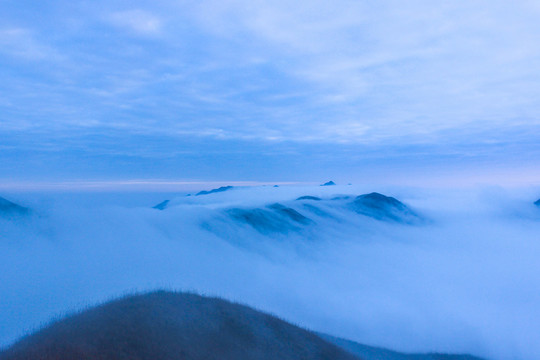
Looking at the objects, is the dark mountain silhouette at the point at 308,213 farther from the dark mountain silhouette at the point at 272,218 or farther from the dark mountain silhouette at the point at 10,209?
the dark mountain silhouette at the point at 10,209

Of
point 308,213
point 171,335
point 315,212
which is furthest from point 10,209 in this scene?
point 315,212

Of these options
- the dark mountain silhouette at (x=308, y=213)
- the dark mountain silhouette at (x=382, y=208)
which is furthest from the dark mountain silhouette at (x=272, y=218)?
the dark mountain silhouette at (x=382, y=208)

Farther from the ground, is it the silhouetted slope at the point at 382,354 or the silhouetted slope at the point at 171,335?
the silhouetted slope at the point at 171,335

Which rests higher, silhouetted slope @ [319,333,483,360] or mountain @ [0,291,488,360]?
mountain @ [0,291,488,360]

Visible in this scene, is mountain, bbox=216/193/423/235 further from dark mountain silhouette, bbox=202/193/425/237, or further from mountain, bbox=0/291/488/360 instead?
mountain, bbox=0/291/488/360

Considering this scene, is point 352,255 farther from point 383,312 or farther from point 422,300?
point 383,312

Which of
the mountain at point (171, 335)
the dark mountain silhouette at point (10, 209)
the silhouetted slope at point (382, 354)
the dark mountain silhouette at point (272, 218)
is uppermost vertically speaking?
the dark mountain silhouette at point (10, 209)

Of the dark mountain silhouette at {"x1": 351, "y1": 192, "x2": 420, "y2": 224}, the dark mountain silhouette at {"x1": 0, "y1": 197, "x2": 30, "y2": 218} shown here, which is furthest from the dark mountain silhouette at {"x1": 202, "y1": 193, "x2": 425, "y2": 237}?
the dark mountain silhouette at {"x1": 0, "y1": 197, "x2": 30, "y2": 218}
